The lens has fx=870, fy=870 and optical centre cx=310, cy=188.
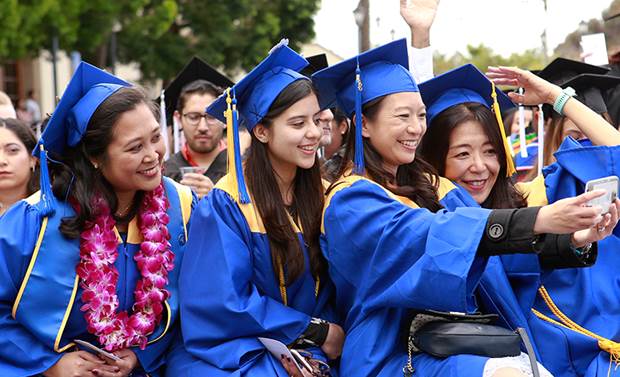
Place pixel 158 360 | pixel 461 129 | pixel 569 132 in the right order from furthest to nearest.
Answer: pixel 569 132 → pixel 461 129 → pixel 158 360

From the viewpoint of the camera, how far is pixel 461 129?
164 inches

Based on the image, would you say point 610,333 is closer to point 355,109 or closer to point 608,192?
point 608,192

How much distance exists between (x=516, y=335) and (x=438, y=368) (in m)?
0.32

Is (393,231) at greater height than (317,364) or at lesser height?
greater

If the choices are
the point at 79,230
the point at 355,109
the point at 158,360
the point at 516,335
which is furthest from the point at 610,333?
the point at 79,230

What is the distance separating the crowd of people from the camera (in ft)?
11.1

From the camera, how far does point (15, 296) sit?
3.52 metres

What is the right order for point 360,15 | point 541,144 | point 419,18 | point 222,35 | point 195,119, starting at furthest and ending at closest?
1. point 222,35
2. point 360,15
3. point 195,119
4. point 541,144
5. point 419,18

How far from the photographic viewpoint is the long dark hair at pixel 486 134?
4180mm

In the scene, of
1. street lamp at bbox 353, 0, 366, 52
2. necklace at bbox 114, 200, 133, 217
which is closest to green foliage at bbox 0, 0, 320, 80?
street lamp at bbox 353, 0, 366, 52

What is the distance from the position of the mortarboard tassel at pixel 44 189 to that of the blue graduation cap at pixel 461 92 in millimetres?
1784

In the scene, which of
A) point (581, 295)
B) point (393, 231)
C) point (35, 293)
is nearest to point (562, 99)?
point (581, 295)

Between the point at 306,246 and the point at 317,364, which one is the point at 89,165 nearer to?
the point at 306,246

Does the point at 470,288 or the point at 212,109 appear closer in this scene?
the point at 470,288
